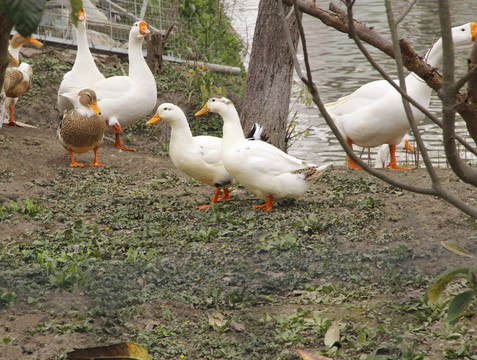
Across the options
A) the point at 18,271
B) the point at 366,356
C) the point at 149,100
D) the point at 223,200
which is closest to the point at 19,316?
the point at 18,271

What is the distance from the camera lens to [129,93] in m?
8.03

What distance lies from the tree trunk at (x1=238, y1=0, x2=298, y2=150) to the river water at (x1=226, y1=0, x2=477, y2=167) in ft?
4.08

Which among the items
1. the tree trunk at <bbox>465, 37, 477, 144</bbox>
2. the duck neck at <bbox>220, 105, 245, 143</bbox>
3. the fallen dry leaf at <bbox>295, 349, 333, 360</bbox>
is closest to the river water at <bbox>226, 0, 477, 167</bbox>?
the duck neck at <bbox>220, 105, 245, 143</bbox>

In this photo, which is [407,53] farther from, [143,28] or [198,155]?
[143,28]

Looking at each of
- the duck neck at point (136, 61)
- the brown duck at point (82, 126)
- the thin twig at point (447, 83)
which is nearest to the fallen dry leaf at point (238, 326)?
the thin twig at point (447, 83)

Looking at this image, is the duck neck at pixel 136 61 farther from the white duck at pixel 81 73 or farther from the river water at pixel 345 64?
the river water at pixel 345 64

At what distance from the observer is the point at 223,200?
5.95m

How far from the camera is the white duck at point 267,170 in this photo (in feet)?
17.3

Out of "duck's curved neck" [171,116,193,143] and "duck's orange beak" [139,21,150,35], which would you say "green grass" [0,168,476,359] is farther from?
A: "duck's orange beak" [139,21,150,35]

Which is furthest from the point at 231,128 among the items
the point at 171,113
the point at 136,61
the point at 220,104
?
the point at 136,61

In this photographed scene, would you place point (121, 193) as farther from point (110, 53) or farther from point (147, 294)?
point (110, 53)

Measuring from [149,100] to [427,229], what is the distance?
4603 mm

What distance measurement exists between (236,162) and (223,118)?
1.84ft

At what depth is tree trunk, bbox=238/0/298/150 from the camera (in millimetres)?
7219
